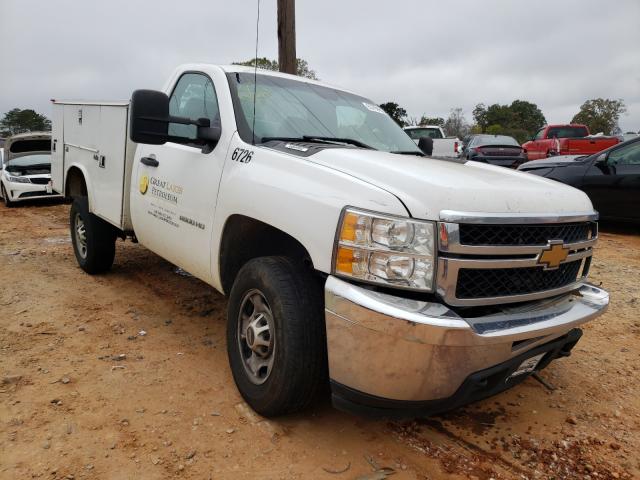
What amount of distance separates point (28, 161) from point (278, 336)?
12.7 m

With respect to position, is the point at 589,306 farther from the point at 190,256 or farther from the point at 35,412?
the point at 35,412

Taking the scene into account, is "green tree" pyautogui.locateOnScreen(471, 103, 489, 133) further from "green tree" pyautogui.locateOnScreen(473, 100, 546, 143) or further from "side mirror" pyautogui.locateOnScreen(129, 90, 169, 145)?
"side mirror" pyautogui.locateOnScreen(129, 90, 169, 145)

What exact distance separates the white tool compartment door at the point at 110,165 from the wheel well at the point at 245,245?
5.25 ft

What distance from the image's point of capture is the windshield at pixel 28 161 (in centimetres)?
1252

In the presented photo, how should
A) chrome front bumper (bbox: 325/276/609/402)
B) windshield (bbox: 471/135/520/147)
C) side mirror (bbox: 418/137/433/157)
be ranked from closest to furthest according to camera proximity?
chrome front bumper (bbox: 325/276/609/402), side mirror (bbox: 418/137/433/157), windshield (bbox: 471/135/520/147)

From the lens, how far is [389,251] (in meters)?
2.06

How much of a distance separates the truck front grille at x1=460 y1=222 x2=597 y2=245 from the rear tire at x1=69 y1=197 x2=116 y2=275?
3.83 metres

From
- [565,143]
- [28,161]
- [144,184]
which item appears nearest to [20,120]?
[28,161]

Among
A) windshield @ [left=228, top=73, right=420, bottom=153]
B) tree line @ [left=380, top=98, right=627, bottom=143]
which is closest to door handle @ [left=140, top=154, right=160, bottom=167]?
windshield @ [left=228, top=73, right=420, bottom=153]

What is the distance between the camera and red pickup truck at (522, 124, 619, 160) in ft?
44.4

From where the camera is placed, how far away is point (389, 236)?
208cm

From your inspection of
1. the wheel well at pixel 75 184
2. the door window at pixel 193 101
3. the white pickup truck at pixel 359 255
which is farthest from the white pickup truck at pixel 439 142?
the white pickup truck at pixel 359 255

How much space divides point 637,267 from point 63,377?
6.01 m

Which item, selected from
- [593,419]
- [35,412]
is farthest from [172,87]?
[593,419]
